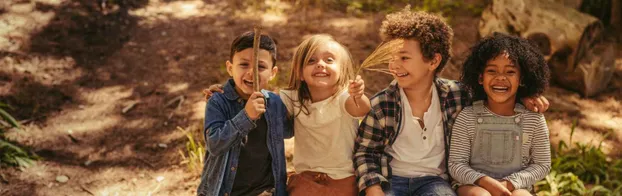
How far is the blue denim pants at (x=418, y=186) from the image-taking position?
2.83 m

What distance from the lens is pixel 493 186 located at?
8.92 feet

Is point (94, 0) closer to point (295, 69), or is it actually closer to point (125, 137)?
point (125, 137)

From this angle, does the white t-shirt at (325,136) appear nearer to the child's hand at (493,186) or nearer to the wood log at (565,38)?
the child's hand at (493,186)

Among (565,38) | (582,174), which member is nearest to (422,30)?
(582,174)

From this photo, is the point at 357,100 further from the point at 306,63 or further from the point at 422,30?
the point at 422,30

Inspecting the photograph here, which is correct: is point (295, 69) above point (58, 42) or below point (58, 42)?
above

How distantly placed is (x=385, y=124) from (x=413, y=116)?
0.53ft

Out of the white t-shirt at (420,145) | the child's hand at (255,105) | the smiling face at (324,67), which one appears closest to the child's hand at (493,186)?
the white t-shirt at (420,145)

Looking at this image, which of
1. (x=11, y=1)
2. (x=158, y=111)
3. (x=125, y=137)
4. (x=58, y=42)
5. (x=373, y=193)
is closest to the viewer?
(x=373, y=193)

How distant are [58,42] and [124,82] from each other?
1077mm

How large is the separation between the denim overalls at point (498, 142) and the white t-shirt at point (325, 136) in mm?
664

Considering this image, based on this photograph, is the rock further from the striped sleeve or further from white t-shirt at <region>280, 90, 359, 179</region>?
the striped sleeve

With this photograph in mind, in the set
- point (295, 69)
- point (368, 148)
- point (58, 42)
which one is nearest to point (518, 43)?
point (368, 148)

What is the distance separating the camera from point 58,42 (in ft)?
19.7
